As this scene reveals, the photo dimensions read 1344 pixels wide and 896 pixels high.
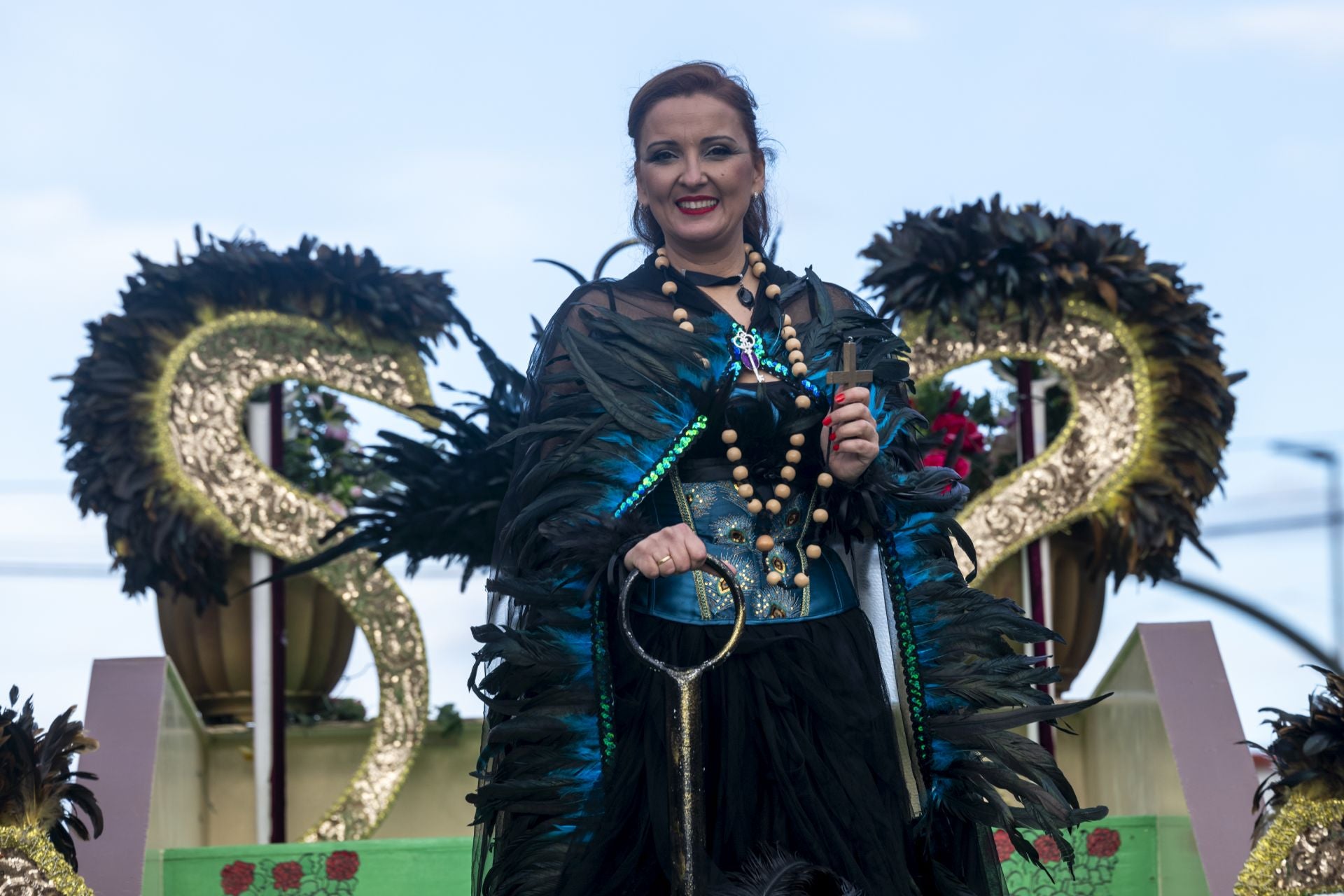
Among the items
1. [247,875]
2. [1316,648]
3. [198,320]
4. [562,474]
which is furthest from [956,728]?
[1316,648]

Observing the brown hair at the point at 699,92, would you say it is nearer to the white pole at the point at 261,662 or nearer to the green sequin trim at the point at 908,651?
the green sequin trim at the point at 908,651

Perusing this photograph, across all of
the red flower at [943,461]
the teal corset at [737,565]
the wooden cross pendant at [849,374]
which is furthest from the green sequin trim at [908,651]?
the red flower at [943,461]

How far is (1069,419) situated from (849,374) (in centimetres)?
366

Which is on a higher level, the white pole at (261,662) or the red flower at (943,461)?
the red flower at (943,461)

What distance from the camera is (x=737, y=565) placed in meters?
3.53

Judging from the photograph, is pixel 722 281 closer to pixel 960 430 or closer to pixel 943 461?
pixel 943 461

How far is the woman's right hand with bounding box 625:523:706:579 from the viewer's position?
10.5ft

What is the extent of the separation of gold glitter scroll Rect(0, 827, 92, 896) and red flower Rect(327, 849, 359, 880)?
3.77 feet

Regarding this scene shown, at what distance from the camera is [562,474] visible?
11.7ft

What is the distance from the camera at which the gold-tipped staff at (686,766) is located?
10.1 feet

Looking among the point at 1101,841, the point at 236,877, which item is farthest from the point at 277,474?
the point at 1101,841

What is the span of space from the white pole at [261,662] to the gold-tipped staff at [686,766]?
401 centimetres

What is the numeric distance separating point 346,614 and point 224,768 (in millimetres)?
765

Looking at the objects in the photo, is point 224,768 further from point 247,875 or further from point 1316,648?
point 1316,648
